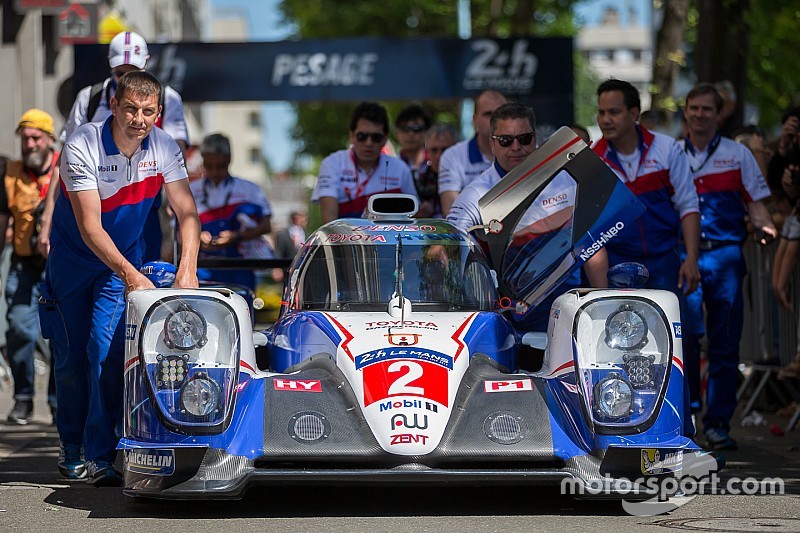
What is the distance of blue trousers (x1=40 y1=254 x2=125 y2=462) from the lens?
7688 mm

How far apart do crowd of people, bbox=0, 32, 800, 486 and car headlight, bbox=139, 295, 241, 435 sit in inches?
29.0

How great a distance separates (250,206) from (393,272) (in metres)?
5.08

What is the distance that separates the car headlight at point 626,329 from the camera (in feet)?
21.9

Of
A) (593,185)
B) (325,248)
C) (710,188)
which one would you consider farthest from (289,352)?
(710,188)

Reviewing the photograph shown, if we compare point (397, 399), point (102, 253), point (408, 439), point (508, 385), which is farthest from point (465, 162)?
point (408, 439)

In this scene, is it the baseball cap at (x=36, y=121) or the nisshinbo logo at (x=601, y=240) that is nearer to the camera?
the nisshinbo logo at (x=601, y=240)

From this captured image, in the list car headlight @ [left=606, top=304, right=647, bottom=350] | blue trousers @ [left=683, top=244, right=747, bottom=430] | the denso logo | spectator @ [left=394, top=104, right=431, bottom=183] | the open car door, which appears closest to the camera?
car headlight @ [left=606, top=304, right=647, bottom=350]

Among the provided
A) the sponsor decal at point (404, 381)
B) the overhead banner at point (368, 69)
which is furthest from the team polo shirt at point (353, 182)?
the overhead banner at point (368, 69)

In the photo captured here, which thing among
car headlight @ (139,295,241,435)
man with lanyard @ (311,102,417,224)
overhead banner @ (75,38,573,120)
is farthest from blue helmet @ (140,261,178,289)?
overhead banner @ (75,38,573,120)

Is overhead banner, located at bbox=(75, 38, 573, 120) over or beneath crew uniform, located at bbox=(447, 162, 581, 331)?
over

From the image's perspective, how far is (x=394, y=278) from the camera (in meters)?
7.57

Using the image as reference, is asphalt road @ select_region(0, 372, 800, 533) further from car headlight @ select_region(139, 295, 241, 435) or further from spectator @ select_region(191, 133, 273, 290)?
spectator @ select_region(191, 133, 273, 290)

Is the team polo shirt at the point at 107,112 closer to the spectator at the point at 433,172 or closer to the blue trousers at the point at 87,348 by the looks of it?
the blue trousers at the point at 87,348

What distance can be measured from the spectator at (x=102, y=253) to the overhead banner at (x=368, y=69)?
484 inches
